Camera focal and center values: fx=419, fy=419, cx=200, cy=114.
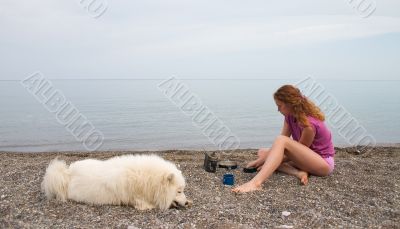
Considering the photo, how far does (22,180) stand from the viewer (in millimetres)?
6258

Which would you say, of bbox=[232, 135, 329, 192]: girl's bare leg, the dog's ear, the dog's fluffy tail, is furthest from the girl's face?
the dog's fluffy tail

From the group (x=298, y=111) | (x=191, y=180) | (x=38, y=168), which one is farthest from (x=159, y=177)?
(x=38, y=168)

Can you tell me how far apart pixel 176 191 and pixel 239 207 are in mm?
779

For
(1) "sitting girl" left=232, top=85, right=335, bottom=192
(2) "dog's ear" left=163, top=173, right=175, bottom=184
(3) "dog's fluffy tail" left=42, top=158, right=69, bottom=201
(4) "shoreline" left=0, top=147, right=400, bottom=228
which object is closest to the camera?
(4) "shoreline" left=0, top=147, right=400, bottom=228

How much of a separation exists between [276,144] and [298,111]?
22.9 inches

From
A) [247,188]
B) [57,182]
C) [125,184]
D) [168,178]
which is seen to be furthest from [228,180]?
[57,182]

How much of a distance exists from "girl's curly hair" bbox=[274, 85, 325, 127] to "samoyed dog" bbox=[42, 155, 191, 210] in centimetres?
203

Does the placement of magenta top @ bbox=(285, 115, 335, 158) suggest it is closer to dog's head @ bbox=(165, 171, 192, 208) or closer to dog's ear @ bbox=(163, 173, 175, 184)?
dog's head @ bbox=(165, 171, 192, 208)

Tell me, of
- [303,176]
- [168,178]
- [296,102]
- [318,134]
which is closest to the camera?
[168,178]

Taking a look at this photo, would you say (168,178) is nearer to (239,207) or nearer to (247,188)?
(239,207)

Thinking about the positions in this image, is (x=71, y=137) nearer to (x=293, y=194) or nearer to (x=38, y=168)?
(x=38, y=168)

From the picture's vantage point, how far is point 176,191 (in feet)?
16.4

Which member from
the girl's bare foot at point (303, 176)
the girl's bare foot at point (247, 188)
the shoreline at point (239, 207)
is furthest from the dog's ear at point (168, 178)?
the girl's bare foot at point (303, 176)

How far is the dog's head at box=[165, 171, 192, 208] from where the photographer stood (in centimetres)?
493
